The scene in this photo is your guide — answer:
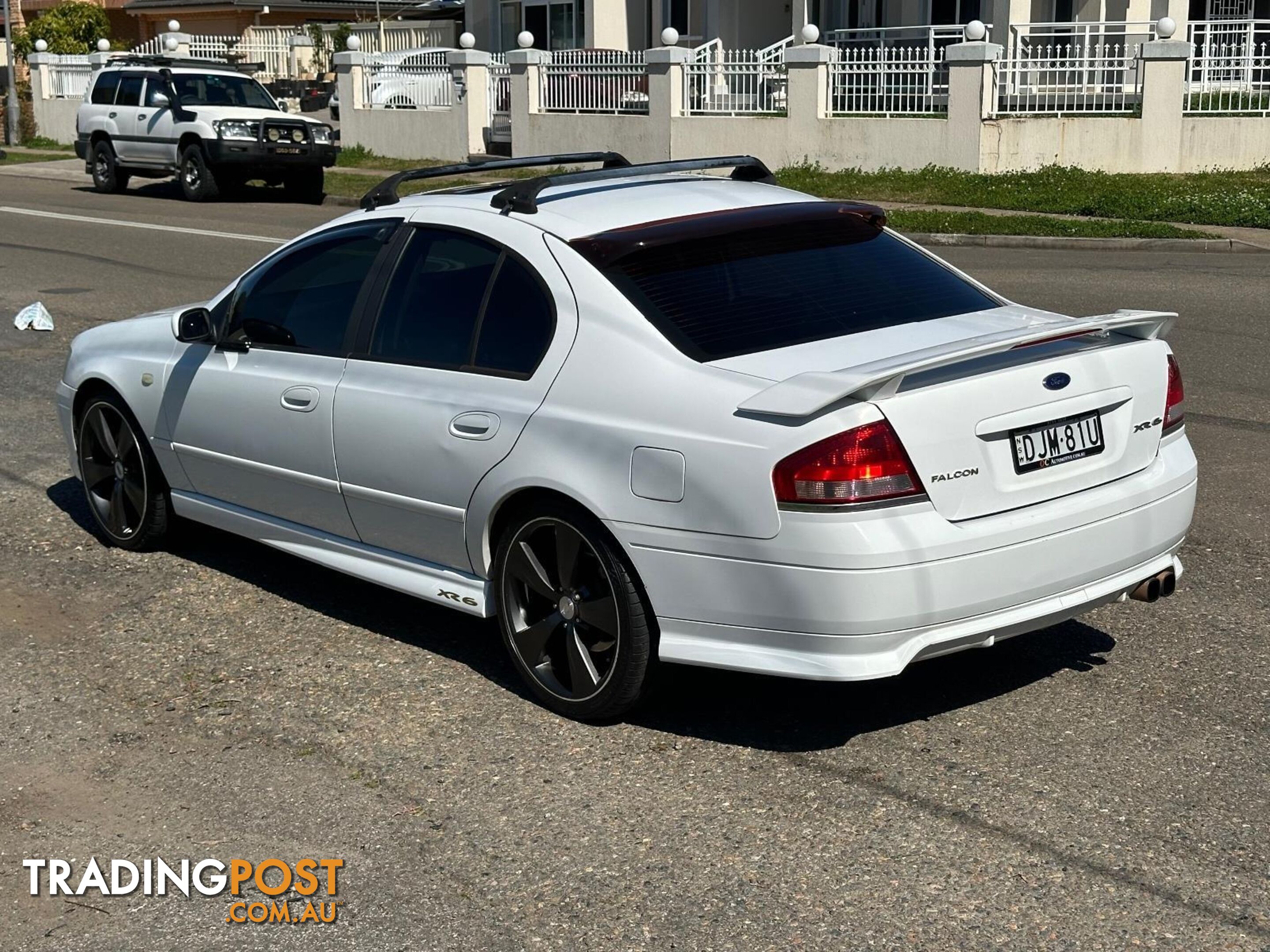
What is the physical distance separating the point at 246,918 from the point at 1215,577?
13.1 ft

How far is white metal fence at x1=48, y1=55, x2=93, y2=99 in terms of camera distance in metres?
40.8

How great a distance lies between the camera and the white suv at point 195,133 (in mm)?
26031

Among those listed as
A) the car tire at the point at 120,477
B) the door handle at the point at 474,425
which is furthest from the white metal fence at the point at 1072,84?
the door handle at the point at 474,425

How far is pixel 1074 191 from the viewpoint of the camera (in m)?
22.0

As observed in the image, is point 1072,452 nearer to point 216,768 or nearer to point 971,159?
point 216,768

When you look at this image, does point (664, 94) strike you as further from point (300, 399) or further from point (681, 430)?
point (681, 430)

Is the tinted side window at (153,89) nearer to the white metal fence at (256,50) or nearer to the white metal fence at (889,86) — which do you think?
the white metal fence at (889,86)

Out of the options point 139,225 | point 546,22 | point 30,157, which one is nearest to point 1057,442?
point 139,225

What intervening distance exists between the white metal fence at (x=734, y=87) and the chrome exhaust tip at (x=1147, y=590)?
21.4m

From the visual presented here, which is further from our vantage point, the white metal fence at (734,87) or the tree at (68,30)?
the tree at (68,30)

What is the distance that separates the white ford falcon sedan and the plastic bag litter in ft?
19.0

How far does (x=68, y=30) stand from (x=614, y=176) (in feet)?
192

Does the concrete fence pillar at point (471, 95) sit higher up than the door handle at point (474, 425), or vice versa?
the concrete fence pillar at point (471, 95)

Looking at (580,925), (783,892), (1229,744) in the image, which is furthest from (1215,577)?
(580,925)
